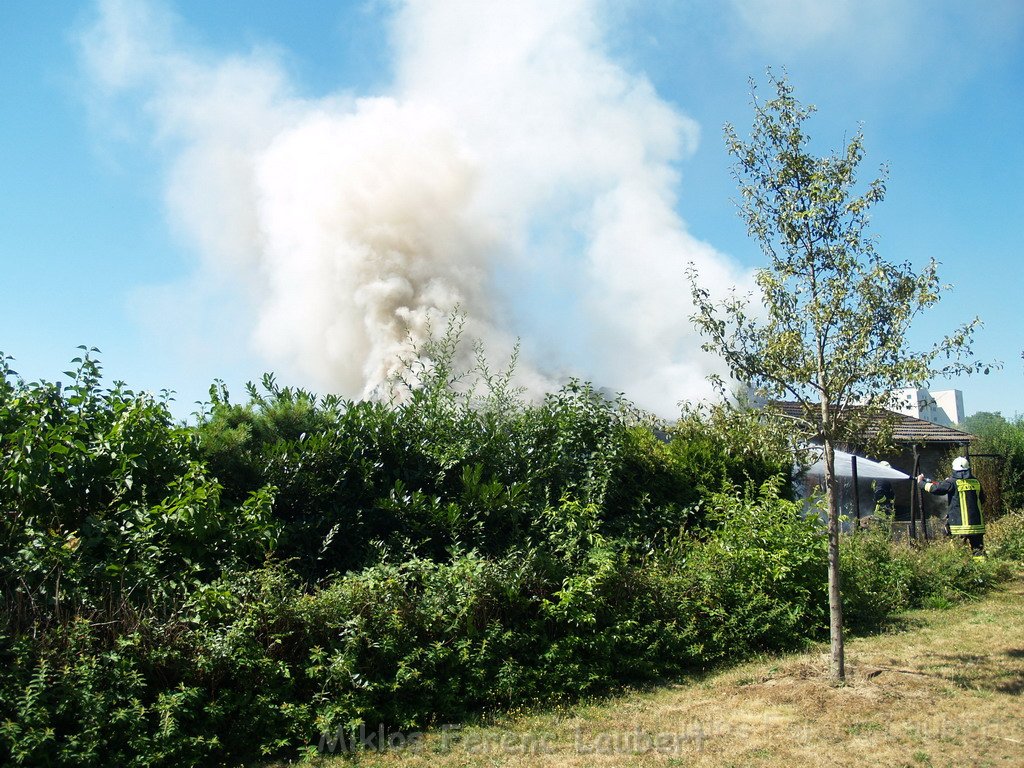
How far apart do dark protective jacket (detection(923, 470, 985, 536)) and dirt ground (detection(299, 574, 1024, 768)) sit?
5311 millimetres

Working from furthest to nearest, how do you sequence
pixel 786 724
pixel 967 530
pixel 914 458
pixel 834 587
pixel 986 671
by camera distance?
pixel 914 458
pixel 967 530
pixel 986 671
pixel 834 587
pixel 786 724

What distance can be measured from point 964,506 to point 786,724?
26.8 feet

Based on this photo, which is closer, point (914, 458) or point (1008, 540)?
point (1008, 540)

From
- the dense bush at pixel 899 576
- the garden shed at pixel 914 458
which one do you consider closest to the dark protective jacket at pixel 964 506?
the garden shed at pixel 914 458

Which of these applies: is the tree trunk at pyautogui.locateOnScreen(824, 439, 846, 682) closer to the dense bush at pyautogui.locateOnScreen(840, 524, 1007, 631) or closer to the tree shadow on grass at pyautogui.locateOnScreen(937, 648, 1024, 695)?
the tree shadow on grass at pyautogui.locateOnScreen(937, 648, 1024, 695)

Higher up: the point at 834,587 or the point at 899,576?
the point at 899,576

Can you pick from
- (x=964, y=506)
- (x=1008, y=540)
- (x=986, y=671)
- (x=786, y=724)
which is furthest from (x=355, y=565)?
(x=1008, y=540)

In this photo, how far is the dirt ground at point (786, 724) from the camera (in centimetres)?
499

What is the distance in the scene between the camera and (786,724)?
554 centimetres

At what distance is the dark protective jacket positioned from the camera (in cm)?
1204

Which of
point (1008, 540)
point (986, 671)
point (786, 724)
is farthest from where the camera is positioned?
point (1008, 540)

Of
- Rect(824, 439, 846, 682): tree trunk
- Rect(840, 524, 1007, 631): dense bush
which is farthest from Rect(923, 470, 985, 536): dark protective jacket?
Rect(824, 439, 846, 682): tree trunk

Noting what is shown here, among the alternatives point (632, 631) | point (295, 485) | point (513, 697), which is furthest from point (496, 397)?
point (513, 697)

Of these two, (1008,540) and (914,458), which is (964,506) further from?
(914,458)
